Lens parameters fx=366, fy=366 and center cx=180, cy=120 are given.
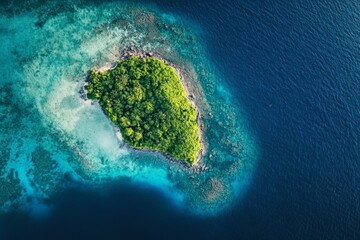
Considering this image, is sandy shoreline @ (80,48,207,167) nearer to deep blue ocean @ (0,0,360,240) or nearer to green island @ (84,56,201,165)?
green island @ (84,56,201,165)

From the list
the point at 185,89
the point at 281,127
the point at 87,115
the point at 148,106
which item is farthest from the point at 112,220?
the point at 281,127

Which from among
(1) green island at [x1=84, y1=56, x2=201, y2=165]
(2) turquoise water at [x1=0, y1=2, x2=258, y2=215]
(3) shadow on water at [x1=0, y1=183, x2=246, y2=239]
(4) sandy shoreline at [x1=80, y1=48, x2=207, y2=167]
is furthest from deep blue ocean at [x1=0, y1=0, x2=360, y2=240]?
(1) green island at [x1=84, y1=56, x2=201, y2=165]

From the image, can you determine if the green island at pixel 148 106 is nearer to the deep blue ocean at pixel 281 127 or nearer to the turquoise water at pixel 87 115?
the turquoise water at pixel 87 115

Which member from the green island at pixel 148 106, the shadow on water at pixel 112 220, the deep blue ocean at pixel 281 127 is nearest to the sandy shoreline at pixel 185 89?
the green island at pixel 148 106

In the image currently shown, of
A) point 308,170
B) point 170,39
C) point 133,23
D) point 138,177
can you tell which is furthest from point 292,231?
point 133,23

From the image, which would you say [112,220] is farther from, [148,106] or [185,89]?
[185,89]

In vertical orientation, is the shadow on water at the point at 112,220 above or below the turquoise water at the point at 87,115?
below
